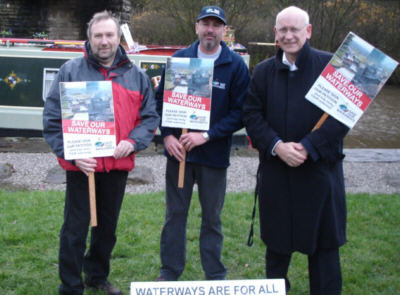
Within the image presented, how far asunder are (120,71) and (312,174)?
1473 mm

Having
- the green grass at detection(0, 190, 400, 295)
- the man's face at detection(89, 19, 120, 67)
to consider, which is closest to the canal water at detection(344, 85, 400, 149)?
the green grass at detection(0, 190, 400, 295)

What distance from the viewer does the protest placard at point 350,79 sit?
303cm

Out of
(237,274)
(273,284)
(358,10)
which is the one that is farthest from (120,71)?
(358,10)

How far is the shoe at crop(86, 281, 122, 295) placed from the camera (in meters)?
3.65

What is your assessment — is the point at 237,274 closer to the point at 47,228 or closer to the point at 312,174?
the point at 312,174

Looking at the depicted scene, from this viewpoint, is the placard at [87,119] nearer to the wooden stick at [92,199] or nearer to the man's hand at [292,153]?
the wooden stick at [92,199]

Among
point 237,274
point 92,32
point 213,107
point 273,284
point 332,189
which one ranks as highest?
point 92,32

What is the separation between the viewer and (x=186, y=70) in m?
3.56

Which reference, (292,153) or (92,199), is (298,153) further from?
(92,199)

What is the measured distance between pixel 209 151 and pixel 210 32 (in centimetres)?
88

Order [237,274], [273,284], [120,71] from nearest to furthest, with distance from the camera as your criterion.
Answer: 1. [273,284]
2. [120,71]
3. [237,274]

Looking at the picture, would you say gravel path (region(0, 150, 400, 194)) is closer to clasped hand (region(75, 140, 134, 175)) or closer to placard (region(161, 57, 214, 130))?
placard (region(161, 57, 214, 130))

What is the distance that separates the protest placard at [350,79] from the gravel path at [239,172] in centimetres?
377

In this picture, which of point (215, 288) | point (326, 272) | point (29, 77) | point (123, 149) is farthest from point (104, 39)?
point (29, 77)
